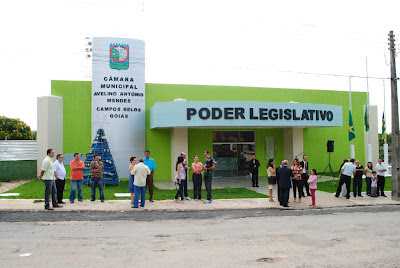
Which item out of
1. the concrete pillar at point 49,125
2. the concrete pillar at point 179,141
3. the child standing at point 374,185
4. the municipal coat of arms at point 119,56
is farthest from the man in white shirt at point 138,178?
the concrete pillar at point 49,125

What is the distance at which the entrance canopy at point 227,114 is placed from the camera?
16984 millimetres

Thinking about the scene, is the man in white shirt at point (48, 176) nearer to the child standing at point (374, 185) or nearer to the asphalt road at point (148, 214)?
the asphalt road at point (148, 214)

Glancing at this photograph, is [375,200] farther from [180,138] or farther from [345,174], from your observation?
[180,138]

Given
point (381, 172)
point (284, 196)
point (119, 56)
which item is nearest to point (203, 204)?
point (284, 196)

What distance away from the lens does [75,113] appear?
2002 centimetres

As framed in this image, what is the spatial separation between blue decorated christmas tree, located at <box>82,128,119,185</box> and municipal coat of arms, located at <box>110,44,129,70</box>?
385 cm

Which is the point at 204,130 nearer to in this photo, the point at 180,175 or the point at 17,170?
the point at 180,175

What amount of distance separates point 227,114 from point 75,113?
857 cm

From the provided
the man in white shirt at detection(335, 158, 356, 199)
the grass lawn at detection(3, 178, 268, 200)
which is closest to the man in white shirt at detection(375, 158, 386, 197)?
the man in white shirt at detection(335, 158, 356, 199)

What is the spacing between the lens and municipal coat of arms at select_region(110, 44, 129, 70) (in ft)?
64.1

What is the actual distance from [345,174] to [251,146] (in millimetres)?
8143

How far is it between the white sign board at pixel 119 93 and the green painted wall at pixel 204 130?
2.70 ft

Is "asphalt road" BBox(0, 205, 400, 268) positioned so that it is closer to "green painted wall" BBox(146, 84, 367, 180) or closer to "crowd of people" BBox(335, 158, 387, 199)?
"crowd of people" BBox(335, 158, 387, 199)

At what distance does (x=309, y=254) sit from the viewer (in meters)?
6.65
